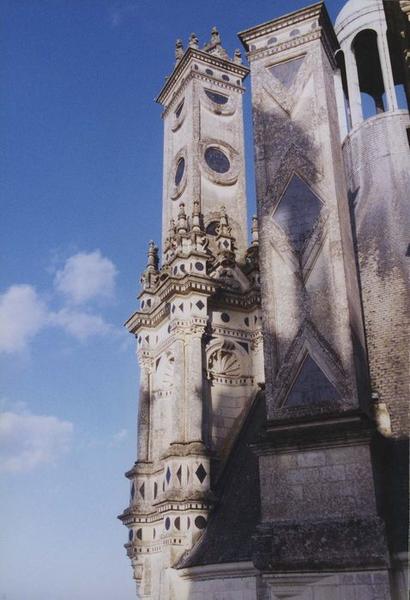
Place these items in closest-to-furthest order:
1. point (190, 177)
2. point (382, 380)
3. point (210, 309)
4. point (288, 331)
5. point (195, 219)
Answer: point (288, 331) < point (382, 380) < point (210, 309) < point (195, 219) < point (190, 177)

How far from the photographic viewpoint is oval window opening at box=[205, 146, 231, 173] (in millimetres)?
26203

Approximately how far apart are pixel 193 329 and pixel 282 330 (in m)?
9.97

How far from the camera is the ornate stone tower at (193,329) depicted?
1873cm

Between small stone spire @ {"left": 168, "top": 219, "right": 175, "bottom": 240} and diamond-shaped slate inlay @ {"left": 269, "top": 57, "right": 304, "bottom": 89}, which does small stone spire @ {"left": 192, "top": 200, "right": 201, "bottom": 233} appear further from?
diamond-shaped slate inlay @ {"left": 269, "top": 57, "right": 304, "bottom": 89}

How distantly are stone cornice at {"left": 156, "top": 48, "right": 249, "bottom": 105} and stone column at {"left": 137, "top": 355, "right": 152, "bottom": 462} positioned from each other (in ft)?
Answer: 41.2

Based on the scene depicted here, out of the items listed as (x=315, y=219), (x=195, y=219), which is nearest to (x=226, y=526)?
(x=315, y=219)

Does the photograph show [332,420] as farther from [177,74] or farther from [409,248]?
[177,74]

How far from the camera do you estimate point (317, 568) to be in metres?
9.03

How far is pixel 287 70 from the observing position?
12.8 metres

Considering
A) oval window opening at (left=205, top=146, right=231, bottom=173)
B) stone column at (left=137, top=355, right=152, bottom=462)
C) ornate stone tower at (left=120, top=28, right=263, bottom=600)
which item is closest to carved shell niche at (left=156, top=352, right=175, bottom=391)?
ornate stone tower at (left=120, top=28, right=263, bottom=600)

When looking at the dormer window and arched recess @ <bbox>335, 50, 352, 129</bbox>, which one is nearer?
arched recess @ <bbox>335, 50, 352, 129</bbox>

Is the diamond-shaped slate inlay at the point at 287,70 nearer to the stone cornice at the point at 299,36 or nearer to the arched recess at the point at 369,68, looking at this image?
the stone cornice at the point at 299,36

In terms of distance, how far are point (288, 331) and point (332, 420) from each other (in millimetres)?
1717

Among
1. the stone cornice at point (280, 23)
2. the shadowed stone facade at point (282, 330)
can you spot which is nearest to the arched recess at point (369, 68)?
the shadowed stone facade at point (282, 330)
